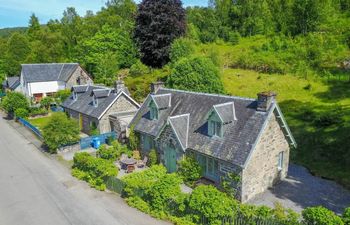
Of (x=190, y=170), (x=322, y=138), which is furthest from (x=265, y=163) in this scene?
(x=322, y=138)

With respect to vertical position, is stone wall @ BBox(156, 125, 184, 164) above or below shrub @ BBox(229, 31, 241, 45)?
below

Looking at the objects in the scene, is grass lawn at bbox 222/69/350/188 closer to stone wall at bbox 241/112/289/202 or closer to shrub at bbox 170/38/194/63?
stone wall at bbox 241/112/289/202

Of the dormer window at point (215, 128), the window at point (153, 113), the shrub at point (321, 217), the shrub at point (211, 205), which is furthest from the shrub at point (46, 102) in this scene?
the shrub at point (321, 217)

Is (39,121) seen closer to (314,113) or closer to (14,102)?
(14,102)

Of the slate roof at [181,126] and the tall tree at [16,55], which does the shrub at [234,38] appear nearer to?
the slate roof at [181,126]

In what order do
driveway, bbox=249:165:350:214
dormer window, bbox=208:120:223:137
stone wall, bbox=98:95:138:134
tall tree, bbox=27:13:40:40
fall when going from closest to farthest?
driveway, bbox=249:165:350:214
dormer window, bbox=208:120:223:137
stone wall, bbox=98:95:138:134
tall tree, bbox=27:13:40:40

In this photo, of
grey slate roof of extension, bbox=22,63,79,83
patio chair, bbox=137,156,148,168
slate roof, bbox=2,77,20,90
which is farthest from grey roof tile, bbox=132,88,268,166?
slate roof, bbox=2,77,20,90

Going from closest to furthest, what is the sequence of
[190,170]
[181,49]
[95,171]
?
1. [190,170]
2. [95,171]
3. [181,49]
